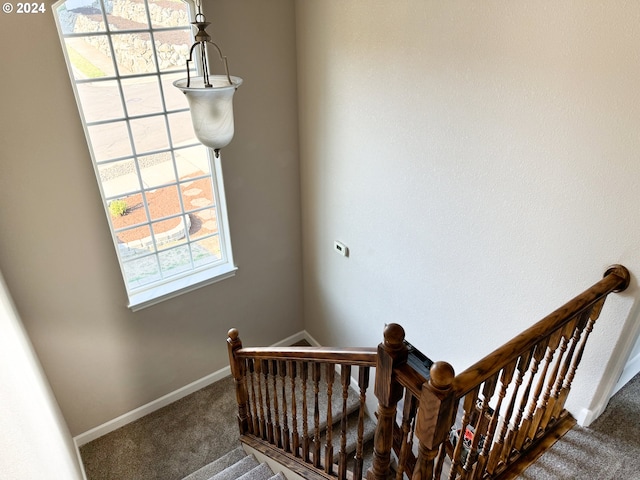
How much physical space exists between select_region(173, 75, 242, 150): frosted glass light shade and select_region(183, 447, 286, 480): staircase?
207 cm

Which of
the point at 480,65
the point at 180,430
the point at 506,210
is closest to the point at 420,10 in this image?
the point at 480,65

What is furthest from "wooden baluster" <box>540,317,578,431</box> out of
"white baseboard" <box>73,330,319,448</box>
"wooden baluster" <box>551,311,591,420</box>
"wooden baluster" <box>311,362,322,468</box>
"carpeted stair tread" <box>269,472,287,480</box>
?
"white baseboard" <box>73,330,319,448</box>

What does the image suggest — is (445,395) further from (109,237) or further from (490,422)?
(109,237)

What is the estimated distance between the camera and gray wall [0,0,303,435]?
9.45 ft

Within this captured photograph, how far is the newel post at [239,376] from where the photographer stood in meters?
2.97

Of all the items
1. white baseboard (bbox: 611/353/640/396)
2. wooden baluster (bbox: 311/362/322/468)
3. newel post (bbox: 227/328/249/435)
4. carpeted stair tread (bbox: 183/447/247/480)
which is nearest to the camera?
wooden baluster (bbox: 311/362/322/468)

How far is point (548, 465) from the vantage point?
2.13m

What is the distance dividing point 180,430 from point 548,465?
3.10 m

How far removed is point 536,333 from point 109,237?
299 cm

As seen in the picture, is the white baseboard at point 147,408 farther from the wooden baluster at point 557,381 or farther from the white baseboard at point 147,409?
the wooden baluster at point 557,381

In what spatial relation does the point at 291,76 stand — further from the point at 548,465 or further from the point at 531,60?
the point at 548,465

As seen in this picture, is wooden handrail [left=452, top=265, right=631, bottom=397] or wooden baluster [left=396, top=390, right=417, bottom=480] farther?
wooden baluster [left=396, top=390, right=417, bottom=480]

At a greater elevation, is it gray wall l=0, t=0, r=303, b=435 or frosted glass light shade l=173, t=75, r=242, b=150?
frosted glass light shade l=173, t=75, r=242, b=150

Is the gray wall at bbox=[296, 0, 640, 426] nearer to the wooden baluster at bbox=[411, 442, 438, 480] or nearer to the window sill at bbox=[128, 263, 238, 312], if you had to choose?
the window sill at bbox=[128, 263, 238, 312]
